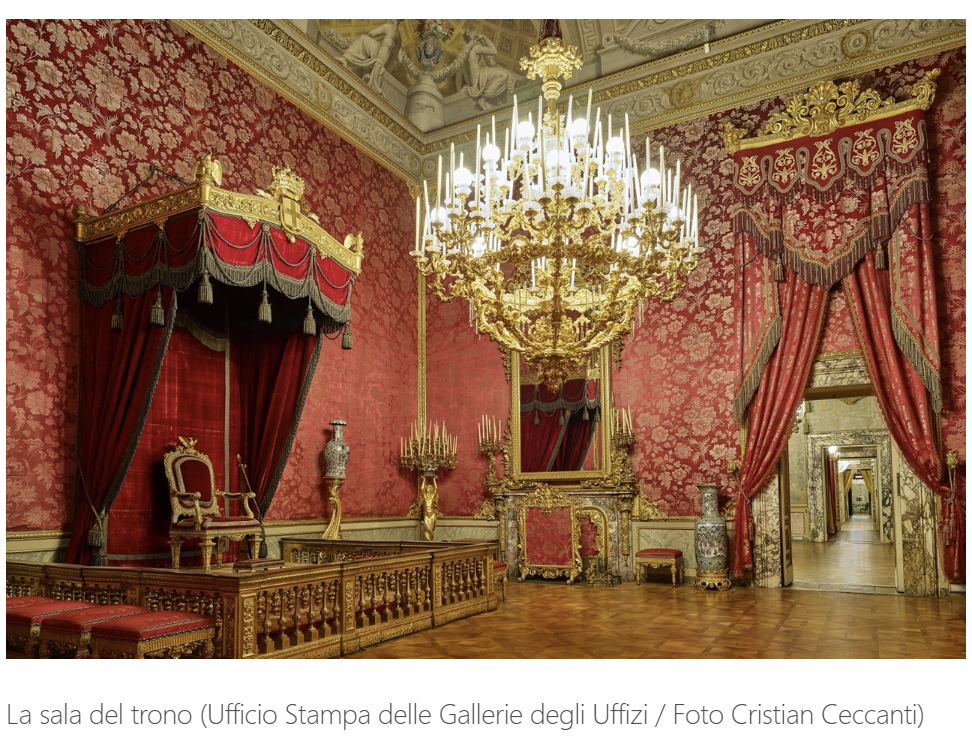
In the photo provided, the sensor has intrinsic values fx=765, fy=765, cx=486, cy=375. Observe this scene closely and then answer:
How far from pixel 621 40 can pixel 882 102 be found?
2.87 meters

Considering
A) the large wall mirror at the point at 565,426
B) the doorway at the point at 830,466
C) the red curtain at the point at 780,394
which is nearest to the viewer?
the red curtain at the point at 780,394

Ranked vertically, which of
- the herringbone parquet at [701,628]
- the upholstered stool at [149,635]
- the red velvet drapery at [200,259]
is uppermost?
the red velvet drapery at [200,259]

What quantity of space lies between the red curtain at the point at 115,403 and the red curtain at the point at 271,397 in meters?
1.28

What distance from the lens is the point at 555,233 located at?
440 centimetres

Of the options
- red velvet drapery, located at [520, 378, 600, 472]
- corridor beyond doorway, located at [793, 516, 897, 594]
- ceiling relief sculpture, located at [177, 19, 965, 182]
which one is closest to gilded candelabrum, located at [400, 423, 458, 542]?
red velvet drapery, located at [520, 378, 600, 472]

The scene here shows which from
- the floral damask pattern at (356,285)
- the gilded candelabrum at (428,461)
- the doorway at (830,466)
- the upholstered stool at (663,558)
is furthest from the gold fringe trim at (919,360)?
the doorway at (830,466)

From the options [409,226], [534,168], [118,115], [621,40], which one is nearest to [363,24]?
[409,226]

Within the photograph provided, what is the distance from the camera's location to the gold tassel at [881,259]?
7.13 metres

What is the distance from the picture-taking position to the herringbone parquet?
15.1ft

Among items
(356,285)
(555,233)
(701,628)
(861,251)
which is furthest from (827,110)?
(701,628)

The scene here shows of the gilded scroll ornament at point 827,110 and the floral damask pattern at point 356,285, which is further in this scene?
the gilded scroll ornament at point 827,110

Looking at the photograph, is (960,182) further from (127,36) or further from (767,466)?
(127,36)

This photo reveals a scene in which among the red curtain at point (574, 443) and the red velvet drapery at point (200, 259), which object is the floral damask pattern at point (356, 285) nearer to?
the red velvet drapery at point (200, 259)

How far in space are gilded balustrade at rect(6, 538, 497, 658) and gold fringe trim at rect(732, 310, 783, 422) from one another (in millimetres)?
3357
